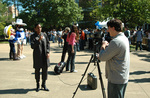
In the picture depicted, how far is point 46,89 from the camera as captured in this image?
490 cm

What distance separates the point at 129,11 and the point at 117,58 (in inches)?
530

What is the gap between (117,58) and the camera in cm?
259

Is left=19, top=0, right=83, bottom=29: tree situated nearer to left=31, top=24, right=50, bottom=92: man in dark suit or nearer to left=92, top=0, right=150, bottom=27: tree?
left=92, top=0, right=150, bottom=27: tree

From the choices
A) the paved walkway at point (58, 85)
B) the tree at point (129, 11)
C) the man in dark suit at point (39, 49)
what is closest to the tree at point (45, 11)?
the tree at point (129, 11)

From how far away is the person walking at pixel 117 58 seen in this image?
2.53m

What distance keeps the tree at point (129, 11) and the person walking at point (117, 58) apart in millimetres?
12855

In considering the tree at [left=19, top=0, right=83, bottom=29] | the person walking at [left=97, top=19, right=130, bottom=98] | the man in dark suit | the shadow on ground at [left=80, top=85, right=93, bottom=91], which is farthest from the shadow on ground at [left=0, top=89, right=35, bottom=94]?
the tree at [left=19, top=0, right=83, bottom=29]

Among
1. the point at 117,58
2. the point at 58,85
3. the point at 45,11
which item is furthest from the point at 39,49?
the point at 45,11

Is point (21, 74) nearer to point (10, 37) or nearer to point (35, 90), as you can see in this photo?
point (35, 90)

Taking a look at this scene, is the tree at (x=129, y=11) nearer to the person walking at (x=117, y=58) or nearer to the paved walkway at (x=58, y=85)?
the paved walkway at (x=58, y=85)

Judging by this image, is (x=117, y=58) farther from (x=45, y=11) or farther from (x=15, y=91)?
(x=45, y=11)

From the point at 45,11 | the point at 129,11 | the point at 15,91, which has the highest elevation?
the point at 45,11

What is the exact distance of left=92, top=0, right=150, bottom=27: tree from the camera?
571 inches

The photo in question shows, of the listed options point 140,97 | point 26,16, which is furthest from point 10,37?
point 26,16
